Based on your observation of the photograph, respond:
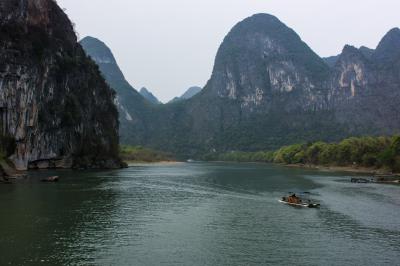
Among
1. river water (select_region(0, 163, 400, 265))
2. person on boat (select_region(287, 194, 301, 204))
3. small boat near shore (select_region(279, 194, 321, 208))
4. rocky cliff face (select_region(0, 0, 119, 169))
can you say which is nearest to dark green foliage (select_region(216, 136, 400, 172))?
river water (select_region(0, 163, 400, 265))

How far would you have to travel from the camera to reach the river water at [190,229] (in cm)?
3362

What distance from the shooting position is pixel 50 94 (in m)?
131

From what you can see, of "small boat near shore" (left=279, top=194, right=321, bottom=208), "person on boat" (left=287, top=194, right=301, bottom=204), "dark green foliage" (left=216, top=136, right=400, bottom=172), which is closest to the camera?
"small boat near shore" (left=279, top=194, right=321, bottom=208)

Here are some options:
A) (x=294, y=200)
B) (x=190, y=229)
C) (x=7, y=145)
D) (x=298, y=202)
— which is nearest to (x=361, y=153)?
(x=294, y=200)

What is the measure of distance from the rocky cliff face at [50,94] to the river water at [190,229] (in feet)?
153

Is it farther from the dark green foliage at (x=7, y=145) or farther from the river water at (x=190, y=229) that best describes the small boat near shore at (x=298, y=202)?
the dark green foliage at (x=7, y=145)

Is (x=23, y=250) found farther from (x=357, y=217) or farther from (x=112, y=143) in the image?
(x=112, y=143)

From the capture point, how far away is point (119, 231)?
42.2m

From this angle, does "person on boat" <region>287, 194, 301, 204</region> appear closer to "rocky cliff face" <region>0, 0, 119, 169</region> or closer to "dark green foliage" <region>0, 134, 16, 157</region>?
"dark green foliage" <region>0, 134, 16, 157</region>

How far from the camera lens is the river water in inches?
1324

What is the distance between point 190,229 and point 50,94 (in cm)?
9967

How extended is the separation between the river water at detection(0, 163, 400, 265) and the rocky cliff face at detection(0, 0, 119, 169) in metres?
46.7

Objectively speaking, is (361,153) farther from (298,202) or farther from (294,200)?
(298,202)

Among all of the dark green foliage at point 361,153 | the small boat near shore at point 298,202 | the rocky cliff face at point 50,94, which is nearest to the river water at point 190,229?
the small boat near shore at point 298,202
